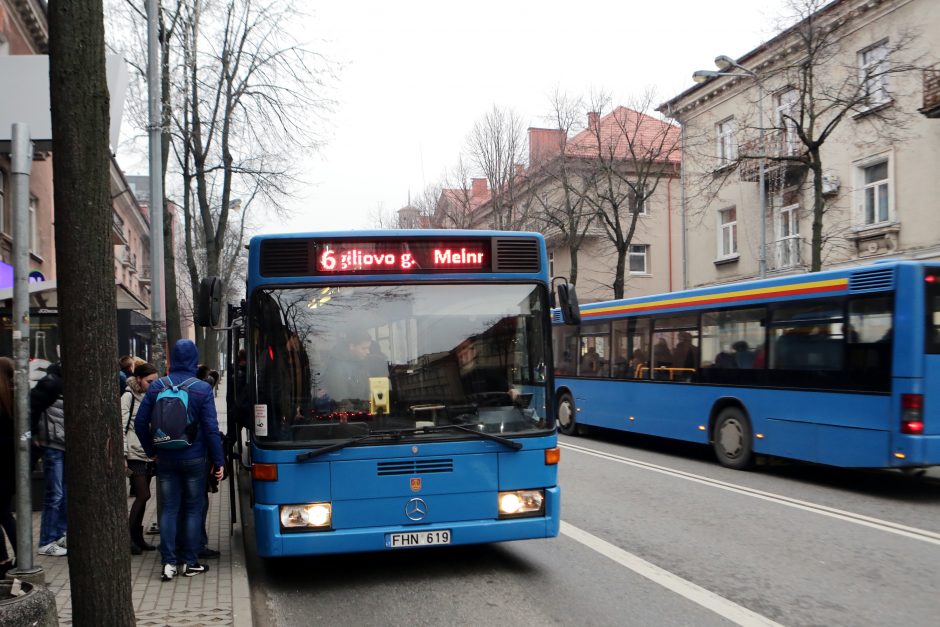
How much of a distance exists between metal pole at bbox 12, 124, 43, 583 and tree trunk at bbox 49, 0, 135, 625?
832 millimetres

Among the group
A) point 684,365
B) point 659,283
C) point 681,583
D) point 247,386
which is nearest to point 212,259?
point 684,365

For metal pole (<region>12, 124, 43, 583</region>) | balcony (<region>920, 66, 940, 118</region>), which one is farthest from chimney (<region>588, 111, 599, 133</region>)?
metal pole (<region>12, 124, 43, 583</region>)

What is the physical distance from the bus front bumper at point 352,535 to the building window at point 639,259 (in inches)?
1508

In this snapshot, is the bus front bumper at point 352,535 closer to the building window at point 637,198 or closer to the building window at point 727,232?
the building window at point 637,198

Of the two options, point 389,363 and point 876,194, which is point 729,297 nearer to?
point 389,363

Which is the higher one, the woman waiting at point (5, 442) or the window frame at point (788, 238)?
the window frame at point (788, 238)

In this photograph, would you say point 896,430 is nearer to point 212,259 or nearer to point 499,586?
point 499,586

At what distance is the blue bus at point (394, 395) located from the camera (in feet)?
20.2

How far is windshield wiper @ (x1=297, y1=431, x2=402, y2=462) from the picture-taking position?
6.08 meters

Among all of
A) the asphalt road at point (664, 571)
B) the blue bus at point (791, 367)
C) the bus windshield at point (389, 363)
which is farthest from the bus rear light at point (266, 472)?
the blue bus at point (791, 367)

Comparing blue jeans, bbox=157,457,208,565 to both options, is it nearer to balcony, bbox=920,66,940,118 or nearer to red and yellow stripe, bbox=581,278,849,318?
red and yellow stripe, bbox=581,278,849,318

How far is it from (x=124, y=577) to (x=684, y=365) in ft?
36.4

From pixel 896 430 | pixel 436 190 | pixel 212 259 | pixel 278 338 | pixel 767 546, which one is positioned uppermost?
pixel 436 190

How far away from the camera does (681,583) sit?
6.29 metres
